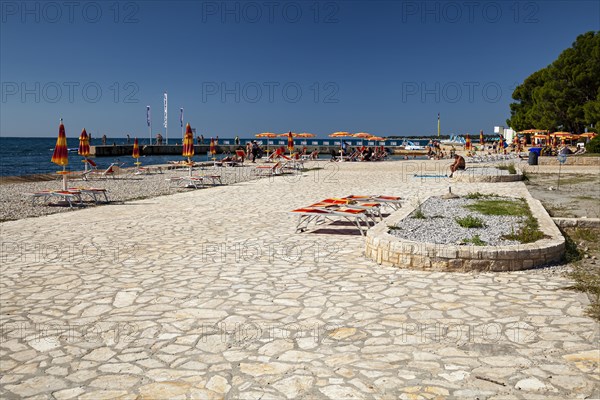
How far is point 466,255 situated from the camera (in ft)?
17.8

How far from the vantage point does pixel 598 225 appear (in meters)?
7.96

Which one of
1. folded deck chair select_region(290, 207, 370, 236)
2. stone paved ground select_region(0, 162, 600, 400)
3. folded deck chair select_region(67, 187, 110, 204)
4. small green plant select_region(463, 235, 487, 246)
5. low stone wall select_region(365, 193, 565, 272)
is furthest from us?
folded deck chair select_region(67, 187, 110, 204)

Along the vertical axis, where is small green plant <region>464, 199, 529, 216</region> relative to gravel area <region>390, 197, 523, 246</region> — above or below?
above

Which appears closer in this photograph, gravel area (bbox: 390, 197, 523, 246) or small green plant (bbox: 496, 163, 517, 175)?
gravel area (bbox: 390, 197, 523, 246)

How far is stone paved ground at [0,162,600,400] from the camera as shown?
3.05 metres

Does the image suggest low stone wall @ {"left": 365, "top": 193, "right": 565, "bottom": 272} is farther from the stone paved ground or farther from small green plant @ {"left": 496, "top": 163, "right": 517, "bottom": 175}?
small green plant @ {"left": 496, "top": 163, "right": 517, "bottom": 175}

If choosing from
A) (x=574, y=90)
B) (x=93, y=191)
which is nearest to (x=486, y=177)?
(x=93, y=191)

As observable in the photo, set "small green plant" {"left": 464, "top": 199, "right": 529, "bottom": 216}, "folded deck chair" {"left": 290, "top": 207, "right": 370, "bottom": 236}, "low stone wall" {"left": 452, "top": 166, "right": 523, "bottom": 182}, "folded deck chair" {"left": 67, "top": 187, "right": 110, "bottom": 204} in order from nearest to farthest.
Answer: "folded deck chair" {"left": 290, "top": 207, "right": 370, "bottom": 236}
"small green plant" {"left": 464, "top": 199, "right": 529, "bottom": 216}
"folded deck chair" {"left": 67, "top": 187, "right": 110, "bottom": 204}
"low stone wall" {"left": 452, "top": 166, "right": 523, "bottom": 182}

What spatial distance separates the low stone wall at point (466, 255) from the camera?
5.43m

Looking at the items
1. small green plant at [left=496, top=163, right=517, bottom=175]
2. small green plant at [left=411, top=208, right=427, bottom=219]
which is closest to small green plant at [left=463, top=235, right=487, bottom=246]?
small green plant at [left=411, top=208, right=427, bottom=219]

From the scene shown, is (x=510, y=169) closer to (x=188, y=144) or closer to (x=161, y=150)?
(x=188, y=144)

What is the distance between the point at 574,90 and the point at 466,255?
120ft

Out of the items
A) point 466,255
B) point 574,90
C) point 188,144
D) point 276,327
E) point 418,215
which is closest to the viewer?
point 276,327

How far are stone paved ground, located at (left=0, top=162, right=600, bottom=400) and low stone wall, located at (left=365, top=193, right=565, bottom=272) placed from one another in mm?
153
